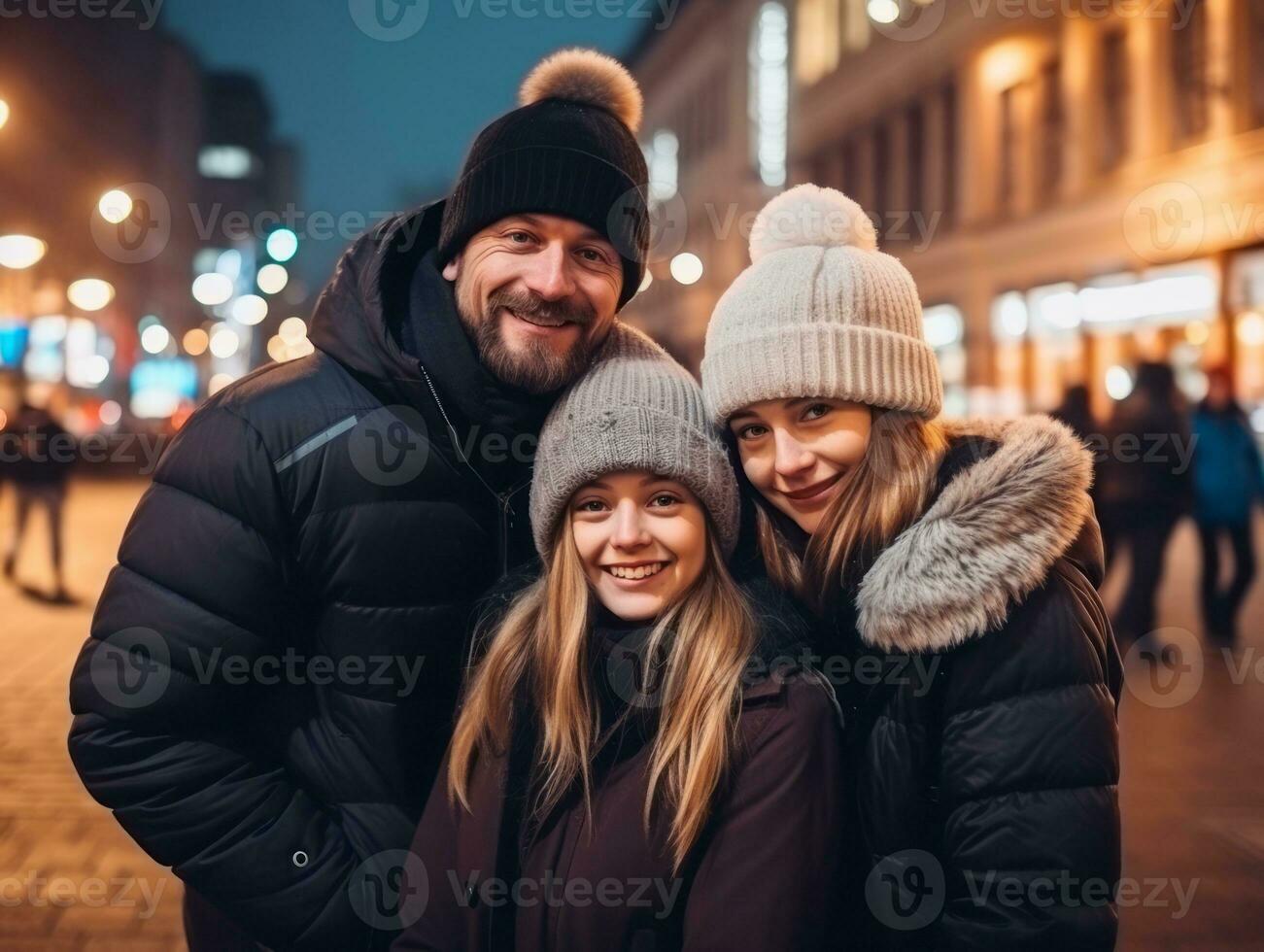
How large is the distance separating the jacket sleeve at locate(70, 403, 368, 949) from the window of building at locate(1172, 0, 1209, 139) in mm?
17774

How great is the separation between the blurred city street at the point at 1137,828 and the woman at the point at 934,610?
2.33 metres

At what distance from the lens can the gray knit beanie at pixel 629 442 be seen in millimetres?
2311

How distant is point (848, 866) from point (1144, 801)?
3749 millimetres

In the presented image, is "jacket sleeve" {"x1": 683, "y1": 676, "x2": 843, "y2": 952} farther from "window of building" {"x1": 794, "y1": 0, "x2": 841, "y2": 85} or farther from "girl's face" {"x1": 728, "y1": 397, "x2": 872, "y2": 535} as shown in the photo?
"window of building" {"x1": 794, "y1": 0, "x2": 841, "y2": 85}

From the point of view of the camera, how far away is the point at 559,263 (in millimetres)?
2504

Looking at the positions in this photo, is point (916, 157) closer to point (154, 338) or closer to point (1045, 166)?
point (1045, 166)

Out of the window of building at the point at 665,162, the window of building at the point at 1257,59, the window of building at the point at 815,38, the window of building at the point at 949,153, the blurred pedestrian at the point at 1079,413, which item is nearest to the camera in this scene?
the blurred pedestrian at the point at 1079,413

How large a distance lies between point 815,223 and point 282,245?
993 cm

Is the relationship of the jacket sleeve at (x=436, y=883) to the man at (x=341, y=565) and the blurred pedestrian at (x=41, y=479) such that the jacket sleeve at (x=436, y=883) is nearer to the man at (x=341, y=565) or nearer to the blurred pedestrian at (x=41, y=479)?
the man at (x=341, y=565)

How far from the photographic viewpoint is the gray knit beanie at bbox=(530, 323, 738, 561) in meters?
2.31

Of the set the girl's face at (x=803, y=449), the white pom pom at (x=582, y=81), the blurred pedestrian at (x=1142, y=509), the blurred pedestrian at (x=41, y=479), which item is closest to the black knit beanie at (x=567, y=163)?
the white pom pom at (x=582, y=81)

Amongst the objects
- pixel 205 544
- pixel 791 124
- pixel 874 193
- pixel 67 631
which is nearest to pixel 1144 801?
pixel 205 544

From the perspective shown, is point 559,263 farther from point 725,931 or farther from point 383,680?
point 725,931

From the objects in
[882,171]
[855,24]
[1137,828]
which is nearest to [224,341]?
[855,24]
